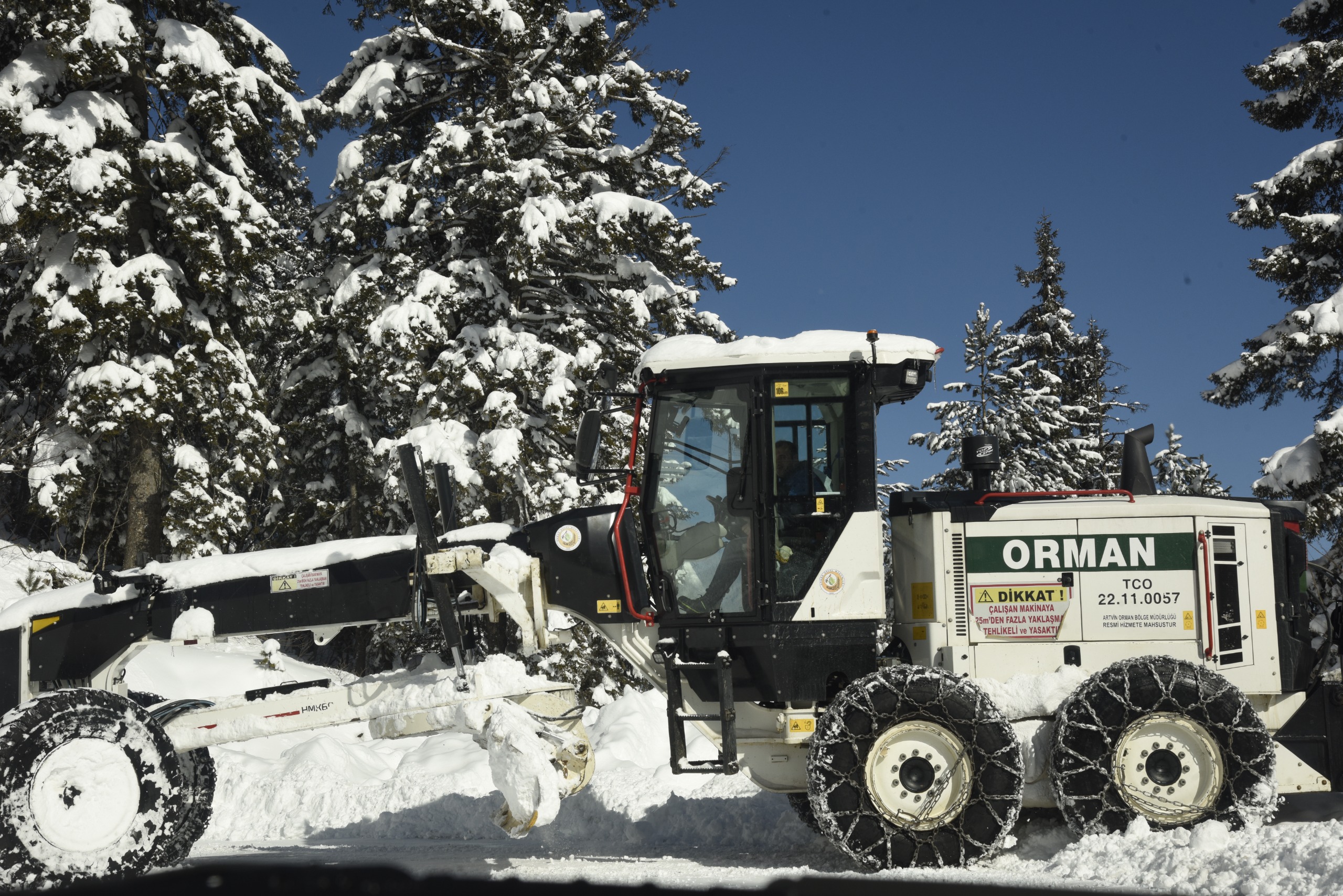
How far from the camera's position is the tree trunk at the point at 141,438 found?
15.2 m

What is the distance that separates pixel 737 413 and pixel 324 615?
281cm

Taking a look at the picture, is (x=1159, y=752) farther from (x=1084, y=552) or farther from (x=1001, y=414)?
(x=1001, y=414)

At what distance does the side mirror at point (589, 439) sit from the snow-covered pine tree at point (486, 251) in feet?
28.2

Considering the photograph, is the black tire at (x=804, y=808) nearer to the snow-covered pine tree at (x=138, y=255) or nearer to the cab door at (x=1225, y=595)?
the cab door at (x=1225, y=595)

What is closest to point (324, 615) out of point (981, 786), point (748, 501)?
point (748, 501)

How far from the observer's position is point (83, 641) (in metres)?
6.72

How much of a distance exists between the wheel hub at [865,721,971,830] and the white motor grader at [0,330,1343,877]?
24 mm

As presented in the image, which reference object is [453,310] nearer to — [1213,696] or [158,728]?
[158,728]

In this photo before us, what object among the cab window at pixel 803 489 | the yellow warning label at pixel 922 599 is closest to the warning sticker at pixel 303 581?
the cab window at pixel 803 489

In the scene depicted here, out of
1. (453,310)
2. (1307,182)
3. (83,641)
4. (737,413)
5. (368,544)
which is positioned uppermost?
(1307,182)

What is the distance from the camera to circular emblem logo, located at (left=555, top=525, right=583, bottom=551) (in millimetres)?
6941

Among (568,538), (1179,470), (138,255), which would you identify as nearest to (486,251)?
(138,255)

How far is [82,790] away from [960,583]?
5.11 metres

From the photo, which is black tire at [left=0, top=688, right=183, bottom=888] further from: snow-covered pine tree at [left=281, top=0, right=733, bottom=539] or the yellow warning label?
snow-covered pine tree at [left=281, top=0, right=733, bottom=539]
